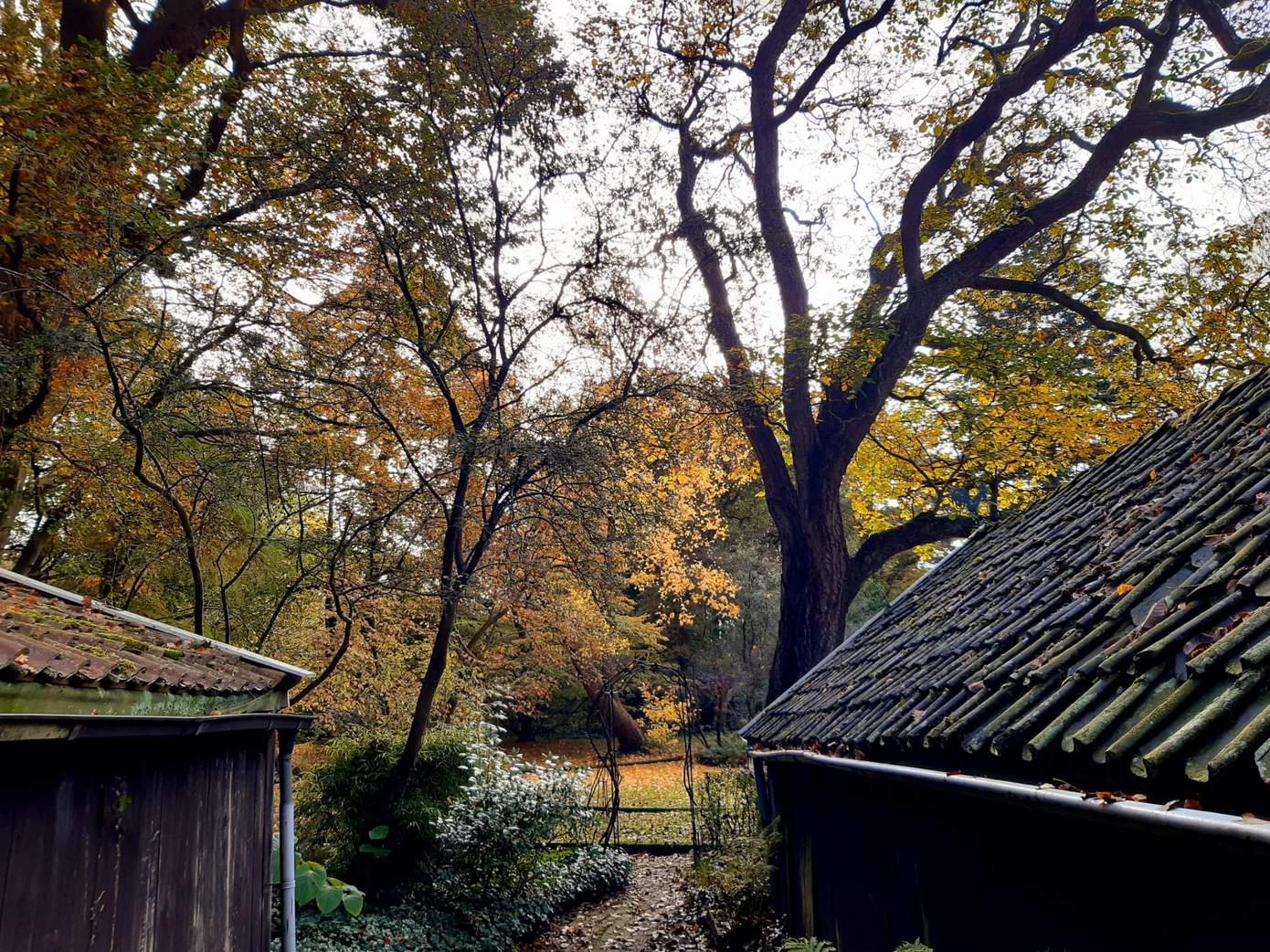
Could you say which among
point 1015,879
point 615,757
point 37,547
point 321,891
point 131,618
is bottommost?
point 615,757

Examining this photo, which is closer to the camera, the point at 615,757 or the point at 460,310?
the point at 460,310

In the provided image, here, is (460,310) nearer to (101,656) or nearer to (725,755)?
(101,656)

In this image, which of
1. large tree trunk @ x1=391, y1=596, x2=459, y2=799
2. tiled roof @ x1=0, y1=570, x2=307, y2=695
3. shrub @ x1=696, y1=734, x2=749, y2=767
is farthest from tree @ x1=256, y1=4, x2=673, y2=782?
shrub @ x1=696, y1=734, x2=749, y2=767

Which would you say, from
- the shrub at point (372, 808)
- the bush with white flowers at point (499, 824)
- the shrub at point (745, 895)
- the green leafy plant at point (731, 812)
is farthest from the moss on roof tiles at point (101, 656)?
the green leafy plant at point (731, 812)

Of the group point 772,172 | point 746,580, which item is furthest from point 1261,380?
point 746,580

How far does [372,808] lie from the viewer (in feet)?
34.4

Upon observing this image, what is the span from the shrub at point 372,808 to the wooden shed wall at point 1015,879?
572cm

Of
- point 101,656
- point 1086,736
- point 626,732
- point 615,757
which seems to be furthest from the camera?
point 626,732

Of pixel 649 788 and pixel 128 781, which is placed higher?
pixel 128 781

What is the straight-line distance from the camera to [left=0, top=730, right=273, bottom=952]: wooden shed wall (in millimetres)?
3057

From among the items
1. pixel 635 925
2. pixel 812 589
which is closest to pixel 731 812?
pixel 635 925

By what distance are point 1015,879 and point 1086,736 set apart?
1.36m

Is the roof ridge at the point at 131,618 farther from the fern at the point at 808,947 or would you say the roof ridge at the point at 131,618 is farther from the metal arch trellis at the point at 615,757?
the metal arch trellis at the point at 615,757

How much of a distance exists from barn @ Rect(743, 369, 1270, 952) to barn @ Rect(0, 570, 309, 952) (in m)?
3.61
